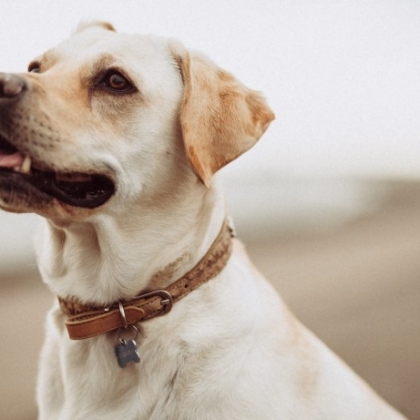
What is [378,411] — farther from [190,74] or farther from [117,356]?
[190,74]

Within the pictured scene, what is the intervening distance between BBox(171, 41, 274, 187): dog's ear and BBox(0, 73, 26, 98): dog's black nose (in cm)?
59

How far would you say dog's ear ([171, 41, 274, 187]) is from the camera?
2.42 metres

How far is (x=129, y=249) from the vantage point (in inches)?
101

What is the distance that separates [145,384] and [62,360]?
0.38m

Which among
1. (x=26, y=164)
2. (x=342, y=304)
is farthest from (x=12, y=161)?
(x=342, y=304)

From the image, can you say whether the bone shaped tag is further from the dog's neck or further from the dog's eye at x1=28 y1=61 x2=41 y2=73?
the dog's eye at x1=28 y1=61 x2=41 y2=73

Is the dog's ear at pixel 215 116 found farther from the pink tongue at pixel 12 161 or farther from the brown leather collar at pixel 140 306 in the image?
the pink tongue at pixel 12 161

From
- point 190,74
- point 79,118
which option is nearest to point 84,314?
point 79,118

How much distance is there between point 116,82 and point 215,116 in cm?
39

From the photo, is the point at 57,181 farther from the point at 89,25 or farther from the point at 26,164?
the point at 89,25

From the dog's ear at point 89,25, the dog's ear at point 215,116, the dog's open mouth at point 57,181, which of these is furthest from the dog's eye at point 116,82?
the dog's ear at point 89,25

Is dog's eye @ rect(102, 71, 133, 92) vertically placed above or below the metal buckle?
above

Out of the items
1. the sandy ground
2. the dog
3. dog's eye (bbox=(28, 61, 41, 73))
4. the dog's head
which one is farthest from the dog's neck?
the sandy ground

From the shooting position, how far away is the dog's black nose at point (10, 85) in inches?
84.5
